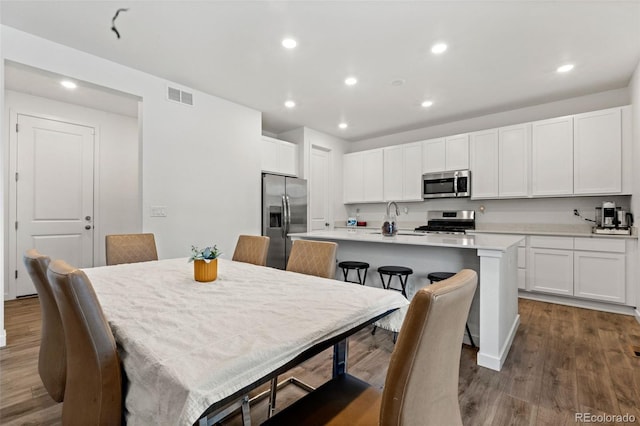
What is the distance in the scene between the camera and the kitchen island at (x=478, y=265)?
2141 mm

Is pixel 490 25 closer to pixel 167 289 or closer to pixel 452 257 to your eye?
pixel 452 257

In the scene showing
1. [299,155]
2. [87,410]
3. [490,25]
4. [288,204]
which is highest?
[490,25]

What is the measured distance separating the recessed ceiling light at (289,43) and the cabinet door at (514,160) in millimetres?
3271

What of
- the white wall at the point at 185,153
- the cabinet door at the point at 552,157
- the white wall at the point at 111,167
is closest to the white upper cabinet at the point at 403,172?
the cabinet door at the point at 552,157

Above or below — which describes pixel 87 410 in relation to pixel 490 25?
below

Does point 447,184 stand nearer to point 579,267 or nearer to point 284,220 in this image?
point 579,267

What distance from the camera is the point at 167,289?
1471mm

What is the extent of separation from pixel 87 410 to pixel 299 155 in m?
4.64

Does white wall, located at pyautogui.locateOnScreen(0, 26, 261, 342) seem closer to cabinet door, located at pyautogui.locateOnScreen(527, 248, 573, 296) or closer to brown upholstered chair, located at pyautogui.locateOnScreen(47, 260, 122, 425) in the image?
brown upholstered chair, located at pyautogui.locateOnScreen(47, 260, 122, 425)

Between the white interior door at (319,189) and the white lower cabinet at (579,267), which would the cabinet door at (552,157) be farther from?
the white interior door at (319,189)

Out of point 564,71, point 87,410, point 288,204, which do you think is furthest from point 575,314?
point 87,410

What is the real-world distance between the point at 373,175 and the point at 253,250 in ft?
12.2

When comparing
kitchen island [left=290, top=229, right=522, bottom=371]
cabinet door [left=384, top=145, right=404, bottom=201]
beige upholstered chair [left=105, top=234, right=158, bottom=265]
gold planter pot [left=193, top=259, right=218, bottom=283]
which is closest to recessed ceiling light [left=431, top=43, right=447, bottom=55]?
kitchen island [left=290, top=229, right=522, bottom=371]

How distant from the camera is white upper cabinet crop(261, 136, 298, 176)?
4684 millimetres
